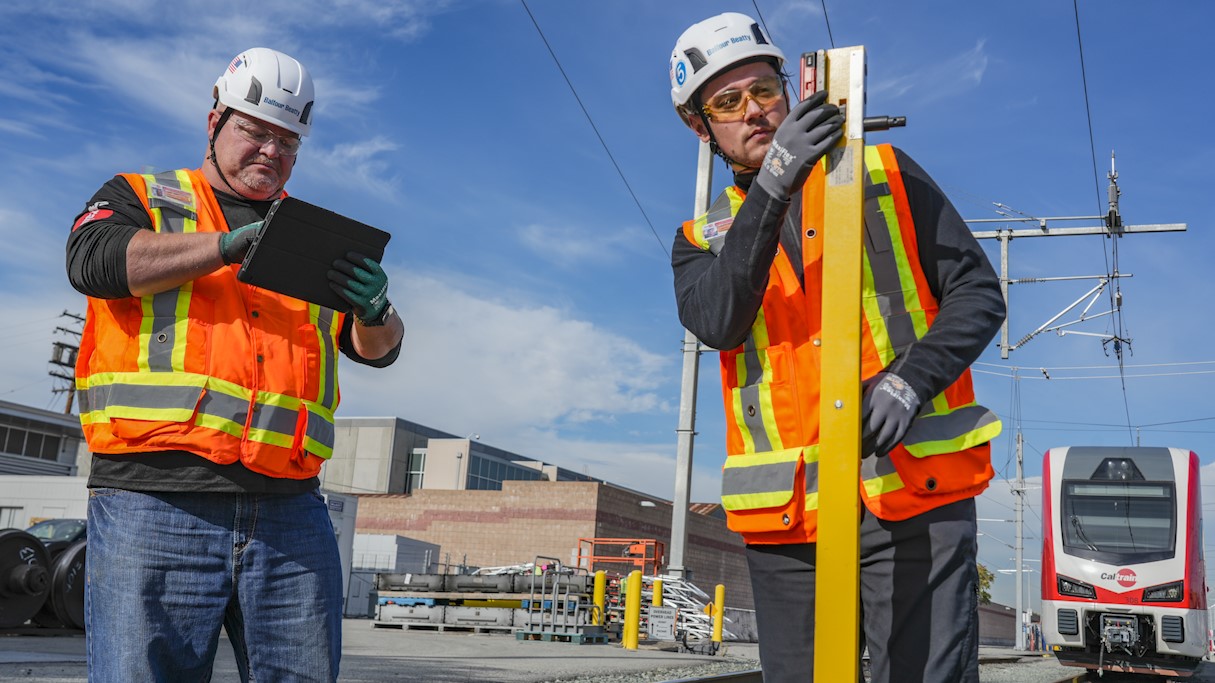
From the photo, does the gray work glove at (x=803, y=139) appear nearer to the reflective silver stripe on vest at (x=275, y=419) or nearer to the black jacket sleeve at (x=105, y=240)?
the reflective silver stripe on vest at (x=275, y=419)

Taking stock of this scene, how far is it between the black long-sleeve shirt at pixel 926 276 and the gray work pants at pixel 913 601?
282mm

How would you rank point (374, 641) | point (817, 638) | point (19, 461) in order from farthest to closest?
point (19, 461), point (374, 641), point (817, 638)

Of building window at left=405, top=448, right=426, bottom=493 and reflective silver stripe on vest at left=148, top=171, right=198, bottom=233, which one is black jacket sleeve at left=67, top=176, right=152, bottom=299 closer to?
reflective silver stripe on vest at left=148, top=171, right=198, bottom=233

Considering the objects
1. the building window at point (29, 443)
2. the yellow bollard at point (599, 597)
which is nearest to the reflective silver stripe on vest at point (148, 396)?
the yellow bollard at point (599, 597)

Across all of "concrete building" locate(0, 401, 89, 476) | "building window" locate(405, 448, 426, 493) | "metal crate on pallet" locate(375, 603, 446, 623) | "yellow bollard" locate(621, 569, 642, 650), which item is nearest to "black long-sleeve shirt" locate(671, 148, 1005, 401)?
"yellow bollard" locate(621, 569, 642, 650)

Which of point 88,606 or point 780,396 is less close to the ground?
point 780,396

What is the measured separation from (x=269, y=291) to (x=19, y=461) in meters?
45.3

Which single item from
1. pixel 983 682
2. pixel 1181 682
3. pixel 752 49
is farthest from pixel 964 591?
pixel 1181 682

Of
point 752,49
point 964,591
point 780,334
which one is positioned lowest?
point 964,591

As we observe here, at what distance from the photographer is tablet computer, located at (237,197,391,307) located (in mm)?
2426

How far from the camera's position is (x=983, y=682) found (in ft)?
39.5

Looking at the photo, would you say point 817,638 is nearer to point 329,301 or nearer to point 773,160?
point 773,160

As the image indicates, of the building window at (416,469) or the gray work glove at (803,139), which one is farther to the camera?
the building window at (416,469)

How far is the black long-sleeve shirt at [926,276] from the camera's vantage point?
6.92 ft
